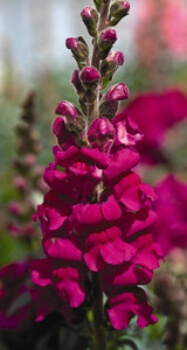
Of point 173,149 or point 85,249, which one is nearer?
point 85,249

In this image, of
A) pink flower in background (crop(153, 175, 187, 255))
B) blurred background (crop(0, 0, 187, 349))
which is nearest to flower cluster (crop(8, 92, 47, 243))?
blurred background (crop(0, 0, 187, 349))

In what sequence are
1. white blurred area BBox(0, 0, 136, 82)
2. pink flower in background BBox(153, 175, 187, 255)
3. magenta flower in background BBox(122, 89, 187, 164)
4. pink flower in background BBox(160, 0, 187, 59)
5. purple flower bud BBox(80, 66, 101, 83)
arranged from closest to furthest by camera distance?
purple flower bud BBox(80, 66, 101, 83), pink flower in background BBox(153, 175, 187, 255), magenta flower in background BBox(122, 89, 187, 164), pink flower in background BBox(160, 0, 187, 59), white blurred area BBox(0, 0, 136, 82)

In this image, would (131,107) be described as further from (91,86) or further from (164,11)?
(164,11)

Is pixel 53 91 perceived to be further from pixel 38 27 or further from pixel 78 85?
pixel 38 27

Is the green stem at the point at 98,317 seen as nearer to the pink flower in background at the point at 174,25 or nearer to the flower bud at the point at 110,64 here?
the flower bud at the point at 110,64

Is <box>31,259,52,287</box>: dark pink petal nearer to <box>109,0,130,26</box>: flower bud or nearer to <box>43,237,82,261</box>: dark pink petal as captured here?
<box>43,237,82,261</box>: dark pink petal

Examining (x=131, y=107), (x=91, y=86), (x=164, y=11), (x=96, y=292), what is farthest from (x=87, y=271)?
(x=164, y=11)
